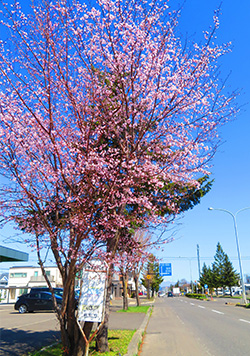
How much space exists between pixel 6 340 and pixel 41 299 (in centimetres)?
1417

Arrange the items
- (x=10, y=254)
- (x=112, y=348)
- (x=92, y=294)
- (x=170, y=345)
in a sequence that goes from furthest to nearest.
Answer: (x=10, y=254) < (x=170, y=345) < (x=112, y=348) < (x=92, y=294)

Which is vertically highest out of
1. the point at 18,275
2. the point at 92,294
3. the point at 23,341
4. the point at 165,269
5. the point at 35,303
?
the point at 165,269

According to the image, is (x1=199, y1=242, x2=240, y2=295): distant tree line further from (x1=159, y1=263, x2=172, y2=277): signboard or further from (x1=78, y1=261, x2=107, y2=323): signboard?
(x1=78, y1=261, x2=107, y2=323): signboard

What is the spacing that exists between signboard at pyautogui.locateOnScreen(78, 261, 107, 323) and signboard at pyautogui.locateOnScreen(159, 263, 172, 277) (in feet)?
116

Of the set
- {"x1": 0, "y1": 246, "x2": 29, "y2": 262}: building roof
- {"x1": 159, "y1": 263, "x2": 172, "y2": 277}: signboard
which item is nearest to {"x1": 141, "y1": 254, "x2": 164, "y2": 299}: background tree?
{"x1": 159, "y1": 263, "x2": 172, "y2": 277}: signboard

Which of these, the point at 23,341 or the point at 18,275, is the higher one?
the point at 18,275

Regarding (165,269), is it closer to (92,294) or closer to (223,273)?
(92,294)

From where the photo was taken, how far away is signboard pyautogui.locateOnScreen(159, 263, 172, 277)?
4020 cm

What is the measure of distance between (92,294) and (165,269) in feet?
121

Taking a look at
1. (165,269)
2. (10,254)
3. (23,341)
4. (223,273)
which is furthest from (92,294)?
(223,273)

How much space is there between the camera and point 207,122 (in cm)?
750

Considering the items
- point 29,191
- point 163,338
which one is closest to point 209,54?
point 29,191

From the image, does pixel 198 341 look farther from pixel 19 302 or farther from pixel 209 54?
pixel 19 302

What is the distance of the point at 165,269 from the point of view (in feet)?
135
